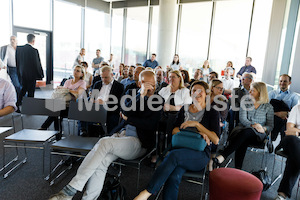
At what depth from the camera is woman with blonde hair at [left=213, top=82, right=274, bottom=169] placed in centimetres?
300

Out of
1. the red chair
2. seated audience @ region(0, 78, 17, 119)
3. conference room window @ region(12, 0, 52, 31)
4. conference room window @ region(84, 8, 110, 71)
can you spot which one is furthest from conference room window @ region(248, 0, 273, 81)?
conference room window @ region(12, 0, 52, 31)

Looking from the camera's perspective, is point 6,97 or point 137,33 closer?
point 6,97

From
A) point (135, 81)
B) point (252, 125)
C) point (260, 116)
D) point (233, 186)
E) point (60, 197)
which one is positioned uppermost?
point (135, 81)

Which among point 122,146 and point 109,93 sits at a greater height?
point 109,93

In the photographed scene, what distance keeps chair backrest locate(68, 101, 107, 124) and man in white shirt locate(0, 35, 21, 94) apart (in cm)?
418

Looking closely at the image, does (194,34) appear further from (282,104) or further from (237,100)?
(282,104)

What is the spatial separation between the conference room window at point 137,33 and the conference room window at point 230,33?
11.3 ft

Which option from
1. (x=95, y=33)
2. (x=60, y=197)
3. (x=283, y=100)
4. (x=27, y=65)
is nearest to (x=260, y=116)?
(x=283, y=100)

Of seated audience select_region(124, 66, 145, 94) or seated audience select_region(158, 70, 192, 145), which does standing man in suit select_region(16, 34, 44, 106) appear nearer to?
seated audience select_region(124, 66, 145, 94)

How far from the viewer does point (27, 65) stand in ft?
19.7

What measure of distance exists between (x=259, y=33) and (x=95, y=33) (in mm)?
7371

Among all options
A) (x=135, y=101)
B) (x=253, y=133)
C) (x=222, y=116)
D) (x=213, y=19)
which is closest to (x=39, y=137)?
(x=135, y=101)

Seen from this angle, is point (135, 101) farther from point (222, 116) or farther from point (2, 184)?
point (2, 184)

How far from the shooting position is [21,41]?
8.78 metres
